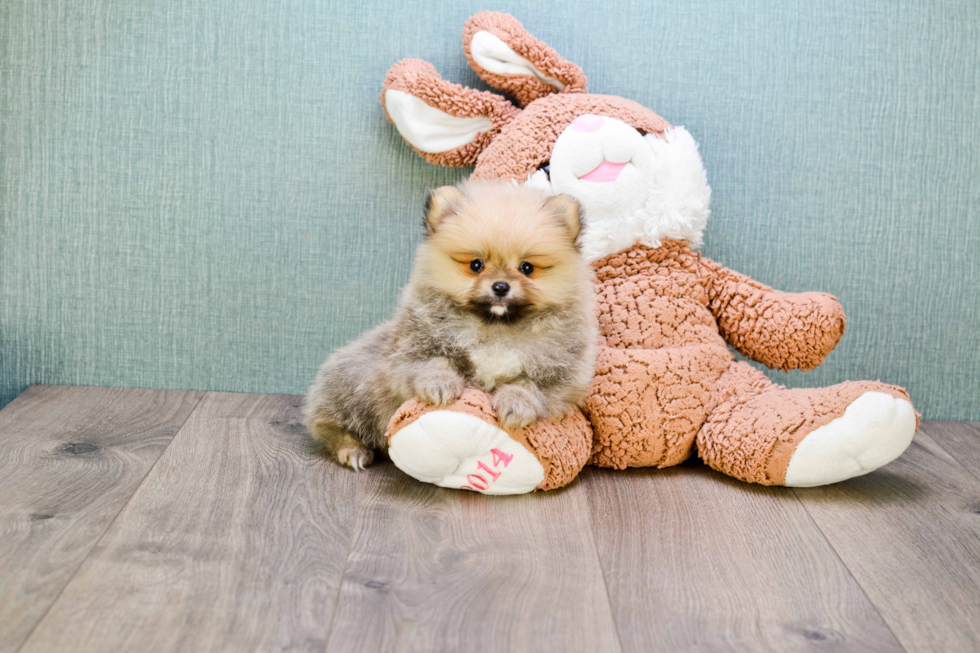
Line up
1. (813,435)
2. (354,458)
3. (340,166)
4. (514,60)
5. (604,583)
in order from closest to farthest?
(604,583) → (813,435) → (354,458) → (514,60) → (340,166)

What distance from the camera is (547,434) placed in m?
1.26

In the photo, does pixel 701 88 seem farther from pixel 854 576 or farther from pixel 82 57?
pixel 82 57

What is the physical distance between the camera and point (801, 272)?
1723mm

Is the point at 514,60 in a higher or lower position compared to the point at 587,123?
higher

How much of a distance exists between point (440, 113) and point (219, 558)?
0.91 metres

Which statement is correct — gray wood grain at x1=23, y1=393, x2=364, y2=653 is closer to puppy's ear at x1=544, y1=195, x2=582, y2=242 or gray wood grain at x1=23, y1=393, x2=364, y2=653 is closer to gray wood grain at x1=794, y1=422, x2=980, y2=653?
puppy's ear at x1=544, y1=195, x2=582, y2=242

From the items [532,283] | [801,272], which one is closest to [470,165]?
[532,283]

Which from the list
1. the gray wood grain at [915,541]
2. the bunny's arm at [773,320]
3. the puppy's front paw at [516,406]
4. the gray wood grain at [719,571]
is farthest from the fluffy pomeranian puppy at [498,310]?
the gray wood grain at [915,541]

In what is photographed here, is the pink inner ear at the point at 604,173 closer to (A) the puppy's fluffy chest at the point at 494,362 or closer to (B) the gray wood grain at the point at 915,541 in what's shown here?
(A) the puppy's fluffy chest at the point at 494,362

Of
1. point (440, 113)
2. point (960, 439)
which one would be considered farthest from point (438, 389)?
point (960, 439)

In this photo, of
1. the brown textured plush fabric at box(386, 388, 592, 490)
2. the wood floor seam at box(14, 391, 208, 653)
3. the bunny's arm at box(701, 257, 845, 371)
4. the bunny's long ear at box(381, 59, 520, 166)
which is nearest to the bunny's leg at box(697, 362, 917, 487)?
the bunny's arm at box(701, 257, 845, 371)

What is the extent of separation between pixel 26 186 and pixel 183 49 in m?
0.45

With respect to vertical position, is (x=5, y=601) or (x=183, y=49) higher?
(x=183, y=49)

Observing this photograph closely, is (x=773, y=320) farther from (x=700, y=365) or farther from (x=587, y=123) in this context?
(x=587, y=123)
